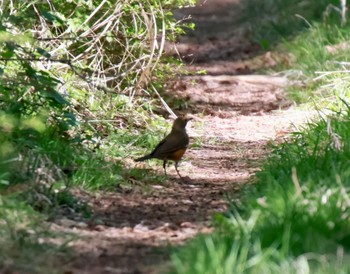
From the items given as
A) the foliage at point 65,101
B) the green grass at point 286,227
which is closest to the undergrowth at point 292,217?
the green grass at point 286,227

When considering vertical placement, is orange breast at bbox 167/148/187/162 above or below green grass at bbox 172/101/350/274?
below

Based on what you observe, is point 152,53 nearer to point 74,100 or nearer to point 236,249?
point 74,100

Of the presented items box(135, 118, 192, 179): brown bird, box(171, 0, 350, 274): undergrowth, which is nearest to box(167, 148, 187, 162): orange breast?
box(135, 118, 192, 179): brown bird

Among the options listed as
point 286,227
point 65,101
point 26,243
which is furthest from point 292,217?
point 65,101

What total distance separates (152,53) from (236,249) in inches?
200

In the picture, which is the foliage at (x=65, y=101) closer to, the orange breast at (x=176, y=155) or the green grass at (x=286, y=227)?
the orange breast at (x=176, y=155)

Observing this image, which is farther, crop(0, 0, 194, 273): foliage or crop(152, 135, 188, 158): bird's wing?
crop(152, 135, 188, 158): bird's wing

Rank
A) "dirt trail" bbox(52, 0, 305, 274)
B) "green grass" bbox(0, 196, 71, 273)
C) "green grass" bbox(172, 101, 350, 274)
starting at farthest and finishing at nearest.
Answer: "dirt trail" bbox(52, 0, 305, 274) < "green grass" bbox(0, 196, 71, 273) < "green grass" bbox(172, 101, 350, 274)

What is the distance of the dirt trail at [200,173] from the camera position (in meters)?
A: 5.77

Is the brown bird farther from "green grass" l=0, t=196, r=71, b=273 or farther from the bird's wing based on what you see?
"green grass" l=0, t=196, r=71, b=273

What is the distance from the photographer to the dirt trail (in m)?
5.77

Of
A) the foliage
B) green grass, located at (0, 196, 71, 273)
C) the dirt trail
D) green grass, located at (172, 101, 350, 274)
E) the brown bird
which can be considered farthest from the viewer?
the brown bird

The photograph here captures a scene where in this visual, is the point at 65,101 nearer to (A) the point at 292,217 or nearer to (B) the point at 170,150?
(B) the point at 170,150

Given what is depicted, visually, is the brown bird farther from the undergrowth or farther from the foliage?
the undergrowth
